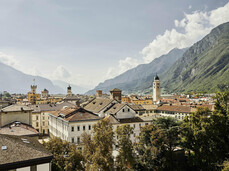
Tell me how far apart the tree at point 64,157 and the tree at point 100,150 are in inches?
46.6

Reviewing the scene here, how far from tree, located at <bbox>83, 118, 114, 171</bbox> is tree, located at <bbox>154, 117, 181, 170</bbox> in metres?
14.0

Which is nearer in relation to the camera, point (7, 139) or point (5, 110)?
point (7, 139)

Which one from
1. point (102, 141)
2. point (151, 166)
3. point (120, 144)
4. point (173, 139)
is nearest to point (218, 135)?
point (173, 139)

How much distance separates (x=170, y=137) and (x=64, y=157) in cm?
2177

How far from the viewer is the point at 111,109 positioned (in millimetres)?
51750

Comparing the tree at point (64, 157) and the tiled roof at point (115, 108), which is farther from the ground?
the tiled roof at point (115, 108)

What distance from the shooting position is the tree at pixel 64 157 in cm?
1872

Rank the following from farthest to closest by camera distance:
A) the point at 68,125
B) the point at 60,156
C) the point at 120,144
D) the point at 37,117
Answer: the point at 37,117 < the point at 68,125 < the point at 120,144 < the point at 60,156

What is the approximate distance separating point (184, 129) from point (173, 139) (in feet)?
9.47

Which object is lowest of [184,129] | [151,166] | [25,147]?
[151,166]

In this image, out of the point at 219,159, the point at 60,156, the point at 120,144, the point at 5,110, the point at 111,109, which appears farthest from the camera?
the point at 111,109

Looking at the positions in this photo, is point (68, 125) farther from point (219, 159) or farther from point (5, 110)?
point (219, 159)

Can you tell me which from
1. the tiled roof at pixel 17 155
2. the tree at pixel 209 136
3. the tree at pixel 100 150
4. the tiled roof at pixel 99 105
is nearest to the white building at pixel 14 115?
the tiled roof at pixel 99 105

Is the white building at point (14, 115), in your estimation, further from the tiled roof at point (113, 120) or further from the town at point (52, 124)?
the tiled roof at point (113, 120)
